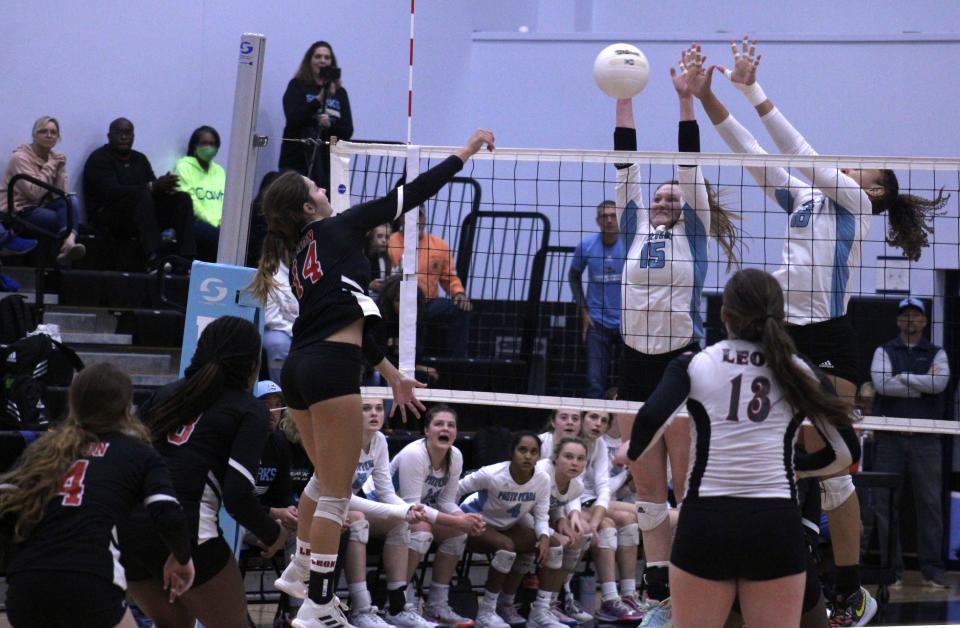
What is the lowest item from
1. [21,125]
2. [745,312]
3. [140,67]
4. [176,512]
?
[176,512]

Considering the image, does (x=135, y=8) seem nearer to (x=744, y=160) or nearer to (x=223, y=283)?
(x=223, y=283)

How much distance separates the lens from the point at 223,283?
5.72 meters

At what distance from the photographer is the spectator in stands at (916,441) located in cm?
993

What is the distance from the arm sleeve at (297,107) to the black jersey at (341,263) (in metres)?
5.74

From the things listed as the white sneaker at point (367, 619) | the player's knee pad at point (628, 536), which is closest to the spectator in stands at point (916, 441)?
the player's knee pad at point (628, 536)

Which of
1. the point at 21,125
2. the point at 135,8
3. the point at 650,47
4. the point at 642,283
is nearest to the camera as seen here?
the point at 642,283

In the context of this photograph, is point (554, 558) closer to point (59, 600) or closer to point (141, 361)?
point (141, 361)

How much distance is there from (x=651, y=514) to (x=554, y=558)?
2.93 metres

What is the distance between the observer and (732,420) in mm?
3957

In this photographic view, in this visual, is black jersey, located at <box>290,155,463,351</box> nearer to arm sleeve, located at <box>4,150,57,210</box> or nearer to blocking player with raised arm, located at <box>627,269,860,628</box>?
blocking player with raised arm, located at <box>627,269,860,628</box>

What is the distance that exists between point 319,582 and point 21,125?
619 centimetres

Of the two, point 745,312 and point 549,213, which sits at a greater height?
point 549,213

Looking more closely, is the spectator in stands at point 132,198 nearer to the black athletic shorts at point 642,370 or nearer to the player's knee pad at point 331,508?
the black athletic shorts at point 642,370

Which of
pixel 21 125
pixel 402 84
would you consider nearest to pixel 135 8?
pixel 21 125
